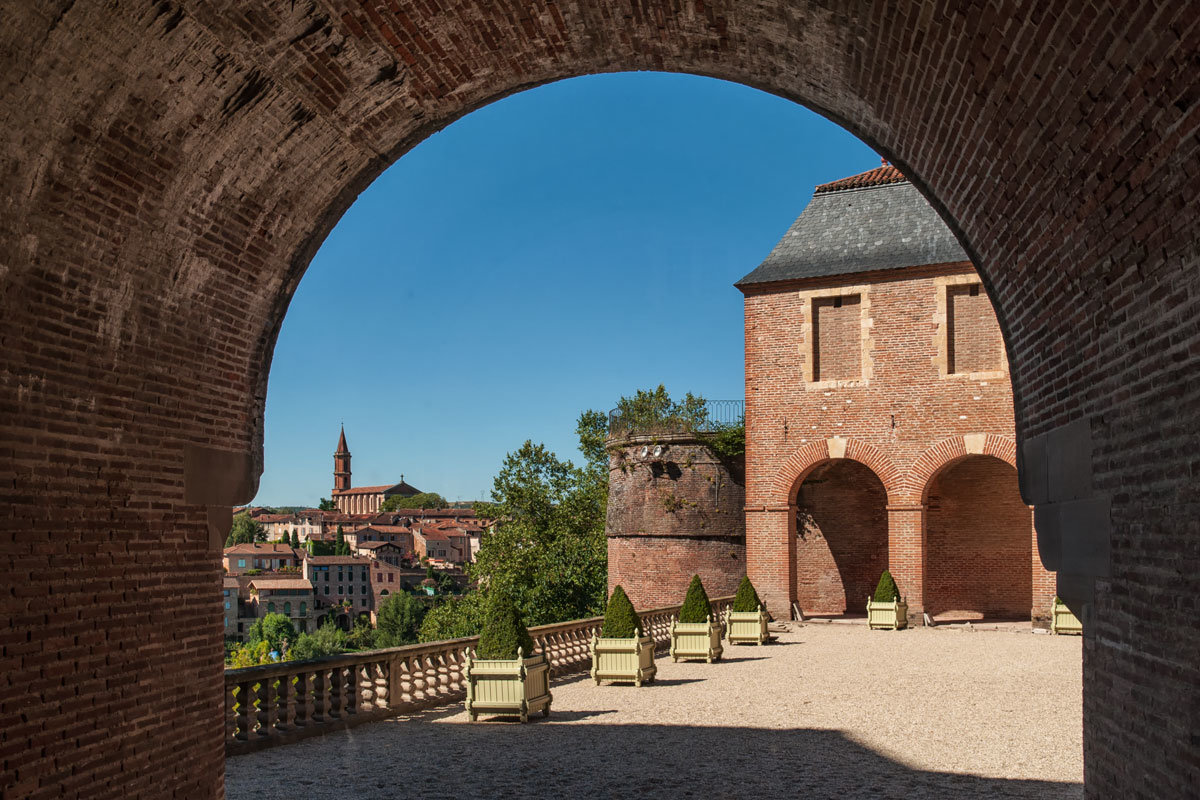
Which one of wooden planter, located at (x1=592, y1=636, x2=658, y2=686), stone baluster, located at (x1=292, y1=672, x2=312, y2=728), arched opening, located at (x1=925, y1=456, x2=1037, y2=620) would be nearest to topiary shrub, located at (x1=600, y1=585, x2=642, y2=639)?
wooden planter, located at (x1=592, y1=636, x2=658, y2=686)

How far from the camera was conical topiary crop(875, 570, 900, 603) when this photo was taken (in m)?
25.6

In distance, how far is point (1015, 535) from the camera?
1111 inches

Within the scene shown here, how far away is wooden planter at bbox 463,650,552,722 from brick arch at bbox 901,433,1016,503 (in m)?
15.8

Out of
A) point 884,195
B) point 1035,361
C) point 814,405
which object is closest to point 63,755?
point 1035,361

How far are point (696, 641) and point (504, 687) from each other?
24.3ft

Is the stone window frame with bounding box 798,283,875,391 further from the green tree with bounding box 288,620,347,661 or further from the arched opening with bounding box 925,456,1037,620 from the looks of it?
the green tree with bounding box 288,620,347,661

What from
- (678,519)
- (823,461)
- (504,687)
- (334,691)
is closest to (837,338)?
(823,461)

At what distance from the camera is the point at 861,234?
28.0 m

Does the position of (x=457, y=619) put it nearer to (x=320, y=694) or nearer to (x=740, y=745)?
(x=320, y=694)

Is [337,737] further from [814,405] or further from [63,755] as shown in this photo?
[814,405]

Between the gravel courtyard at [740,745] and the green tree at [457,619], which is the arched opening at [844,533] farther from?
the green tree at [457,619]

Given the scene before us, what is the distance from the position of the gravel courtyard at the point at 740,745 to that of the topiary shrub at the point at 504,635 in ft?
2.79

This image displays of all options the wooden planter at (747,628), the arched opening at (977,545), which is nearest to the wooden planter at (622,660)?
the wooden planter at (747,628)

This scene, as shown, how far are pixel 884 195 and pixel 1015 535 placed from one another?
377 inches
